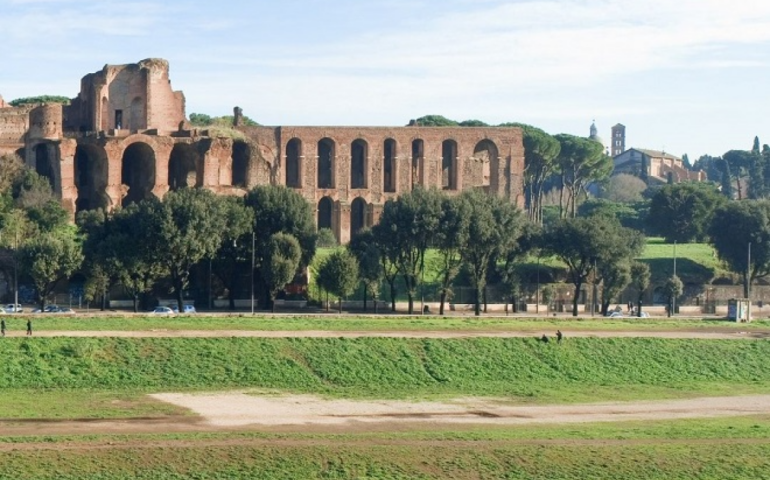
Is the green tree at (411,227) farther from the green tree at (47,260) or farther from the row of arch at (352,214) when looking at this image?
the row of arch at (352,214)

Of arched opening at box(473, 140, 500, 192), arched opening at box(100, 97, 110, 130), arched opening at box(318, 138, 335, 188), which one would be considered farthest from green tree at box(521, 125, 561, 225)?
arched opening at box(100, 97, 110, 130)

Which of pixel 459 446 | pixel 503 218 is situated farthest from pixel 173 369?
pixel 503 218

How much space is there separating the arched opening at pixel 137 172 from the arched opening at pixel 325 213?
1427 cm

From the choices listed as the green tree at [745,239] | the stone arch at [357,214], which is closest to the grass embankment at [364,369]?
the green tree at [745,239]

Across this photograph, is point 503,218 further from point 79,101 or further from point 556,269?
point 79,101

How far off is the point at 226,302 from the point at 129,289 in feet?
19.6

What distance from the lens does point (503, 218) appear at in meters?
67.0

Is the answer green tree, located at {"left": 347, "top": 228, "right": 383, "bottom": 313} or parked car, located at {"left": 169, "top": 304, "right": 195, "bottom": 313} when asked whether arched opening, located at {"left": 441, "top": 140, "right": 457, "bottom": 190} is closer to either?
green tree, located at {"left": 347, "top": 228, "right": 383, "bottom": 313}

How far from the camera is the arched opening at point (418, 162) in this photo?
298 ft

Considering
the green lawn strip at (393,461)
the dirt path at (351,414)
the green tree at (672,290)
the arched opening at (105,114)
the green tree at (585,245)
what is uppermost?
the arched opening at (105,114)

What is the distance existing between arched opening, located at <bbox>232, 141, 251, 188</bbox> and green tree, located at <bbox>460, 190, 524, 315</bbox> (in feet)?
61.3

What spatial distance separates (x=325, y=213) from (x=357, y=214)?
234cm

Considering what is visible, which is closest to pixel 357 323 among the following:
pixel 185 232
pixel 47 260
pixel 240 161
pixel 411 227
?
pixel 185 232

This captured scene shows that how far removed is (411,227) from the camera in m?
65.2
